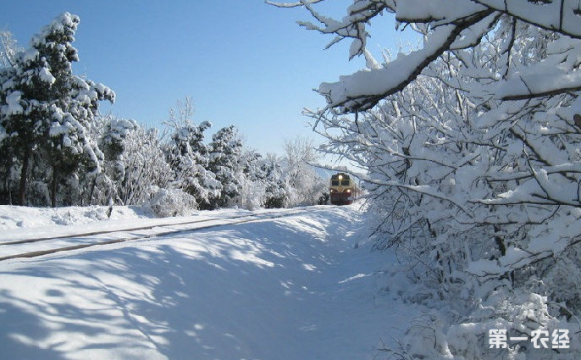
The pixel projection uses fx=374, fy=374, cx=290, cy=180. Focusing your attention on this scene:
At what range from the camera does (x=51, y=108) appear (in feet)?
50.9

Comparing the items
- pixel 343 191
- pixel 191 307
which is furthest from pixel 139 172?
pixel 343 191

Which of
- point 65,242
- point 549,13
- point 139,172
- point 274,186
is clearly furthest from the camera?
point 274,186

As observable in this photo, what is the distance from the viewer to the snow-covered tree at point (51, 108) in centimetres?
1516

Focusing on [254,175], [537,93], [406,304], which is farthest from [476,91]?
[254,175]

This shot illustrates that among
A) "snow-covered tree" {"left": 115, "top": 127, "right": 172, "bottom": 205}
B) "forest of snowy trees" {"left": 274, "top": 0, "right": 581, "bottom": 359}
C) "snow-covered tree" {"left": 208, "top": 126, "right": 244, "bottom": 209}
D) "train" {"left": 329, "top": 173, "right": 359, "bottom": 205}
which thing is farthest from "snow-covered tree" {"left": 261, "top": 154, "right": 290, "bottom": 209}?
"forest of snowy trees" {"left": 274, "top": 0, "right": 581, "bottom": 359}

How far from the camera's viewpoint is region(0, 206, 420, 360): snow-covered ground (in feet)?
9.80

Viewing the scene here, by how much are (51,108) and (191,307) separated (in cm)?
1503

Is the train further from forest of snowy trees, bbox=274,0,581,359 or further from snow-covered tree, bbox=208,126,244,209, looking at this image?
forest of snowy trees, bbox=274,0,581,359

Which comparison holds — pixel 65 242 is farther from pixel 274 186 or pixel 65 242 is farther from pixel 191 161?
pixel 274 186

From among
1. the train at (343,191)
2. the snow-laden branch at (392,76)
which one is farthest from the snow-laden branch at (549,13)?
the train at (343,191)

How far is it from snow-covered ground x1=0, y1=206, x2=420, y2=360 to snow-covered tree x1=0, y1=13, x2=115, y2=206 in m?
11.9

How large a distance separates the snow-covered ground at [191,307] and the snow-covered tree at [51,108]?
11.9 meters

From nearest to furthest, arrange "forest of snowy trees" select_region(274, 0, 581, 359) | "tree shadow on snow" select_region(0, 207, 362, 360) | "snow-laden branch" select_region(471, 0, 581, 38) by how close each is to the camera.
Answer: "snow-laden branch" select_region(471, 0, 581, 38)
"forest of snowy trees" select_region(274, 0, 581, 359)
"tree shadow on snow" select_region(0, 207, 362, 360)

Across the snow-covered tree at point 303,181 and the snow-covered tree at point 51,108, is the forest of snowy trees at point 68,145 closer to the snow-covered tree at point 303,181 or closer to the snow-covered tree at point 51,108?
the snow-covered tree at point 51,108
